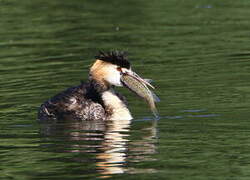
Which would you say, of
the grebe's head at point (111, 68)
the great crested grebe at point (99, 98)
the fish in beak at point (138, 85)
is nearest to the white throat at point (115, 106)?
the great crested grebe at point (99, 98)

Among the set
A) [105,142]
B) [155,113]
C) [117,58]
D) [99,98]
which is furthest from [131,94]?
[105,142]

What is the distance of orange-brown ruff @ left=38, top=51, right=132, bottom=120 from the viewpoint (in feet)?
49.7

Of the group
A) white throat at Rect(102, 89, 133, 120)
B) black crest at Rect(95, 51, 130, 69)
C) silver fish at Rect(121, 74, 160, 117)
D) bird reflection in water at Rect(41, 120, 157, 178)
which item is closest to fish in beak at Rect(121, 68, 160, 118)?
silver fish at Rect(121, 74, 160, 117)

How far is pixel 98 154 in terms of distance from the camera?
12398 millimetres

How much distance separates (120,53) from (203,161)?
3.92 meters

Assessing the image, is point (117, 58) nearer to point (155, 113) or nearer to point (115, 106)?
point (115, 106)

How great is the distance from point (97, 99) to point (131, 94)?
235 centimetres

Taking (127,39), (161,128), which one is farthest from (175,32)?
(161,128)

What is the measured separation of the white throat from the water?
27 centimetres

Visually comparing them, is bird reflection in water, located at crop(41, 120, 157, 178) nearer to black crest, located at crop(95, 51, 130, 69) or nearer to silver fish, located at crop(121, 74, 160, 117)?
silver fish, located at crop(121, 74, 160, 117)

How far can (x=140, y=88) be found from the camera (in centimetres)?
1515

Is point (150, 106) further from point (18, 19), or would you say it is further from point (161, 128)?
point (18, 19)

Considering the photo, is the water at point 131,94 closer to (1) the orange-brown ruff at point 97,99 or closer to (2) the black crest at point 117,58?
(1) the orange-brown ruff at point 97,99

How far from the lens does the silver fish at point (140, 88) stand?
1496cm
